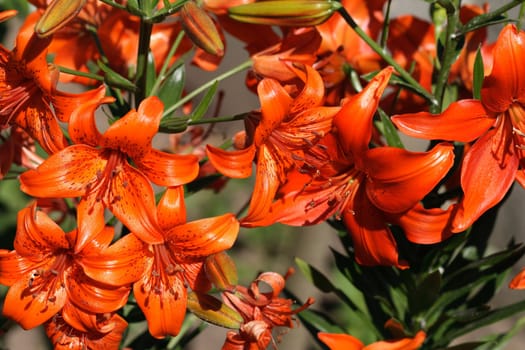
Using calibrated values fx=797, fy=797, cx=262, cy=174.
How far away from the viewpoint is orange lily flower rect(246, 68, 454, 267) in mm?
907

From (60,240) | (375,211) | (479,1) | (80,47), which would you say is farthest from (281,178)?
(479,1)

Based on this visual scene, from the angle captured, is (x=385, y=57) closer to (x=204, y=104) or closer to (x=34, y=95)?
(x=204, y=104)

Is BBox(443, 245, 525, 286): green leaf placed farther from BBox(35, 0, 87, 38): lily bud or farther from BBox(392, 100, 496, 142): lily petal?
BBox(35, 0, 87, 38): lily bud

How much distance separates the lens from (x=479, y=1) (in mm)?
3732

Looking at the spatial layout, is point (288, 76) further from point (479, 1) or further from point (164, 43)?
point (479, 1)

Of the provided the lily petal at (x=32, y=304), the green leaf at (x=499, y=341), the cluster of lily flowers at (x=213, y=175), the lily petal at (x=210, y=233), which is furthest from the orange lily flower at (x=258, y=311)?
the green leaf at (x=499, y=341)

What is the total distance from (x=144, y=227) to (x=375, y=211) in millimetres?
298

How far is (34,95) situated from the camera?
1.03 m

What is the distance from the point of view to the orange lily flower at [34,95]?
948 millimetres

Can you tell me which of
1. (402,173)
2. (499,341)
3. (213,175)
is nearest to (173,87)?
(213,175)

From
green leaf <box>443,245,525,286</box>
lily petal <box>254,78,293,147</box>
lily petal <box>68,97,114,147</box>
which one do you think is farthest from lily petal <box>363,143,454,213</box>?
lily petal <box>68,97,114,147</box>

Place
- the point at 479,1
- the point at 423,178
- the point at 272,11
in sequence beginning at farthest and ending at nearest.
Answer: the point at 479,1
the point at 272,11
the point at 423,178

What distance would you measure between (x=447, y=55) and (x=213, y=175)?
360mm

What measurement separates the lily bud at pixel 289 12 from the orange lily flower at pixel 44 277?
0.32 m
